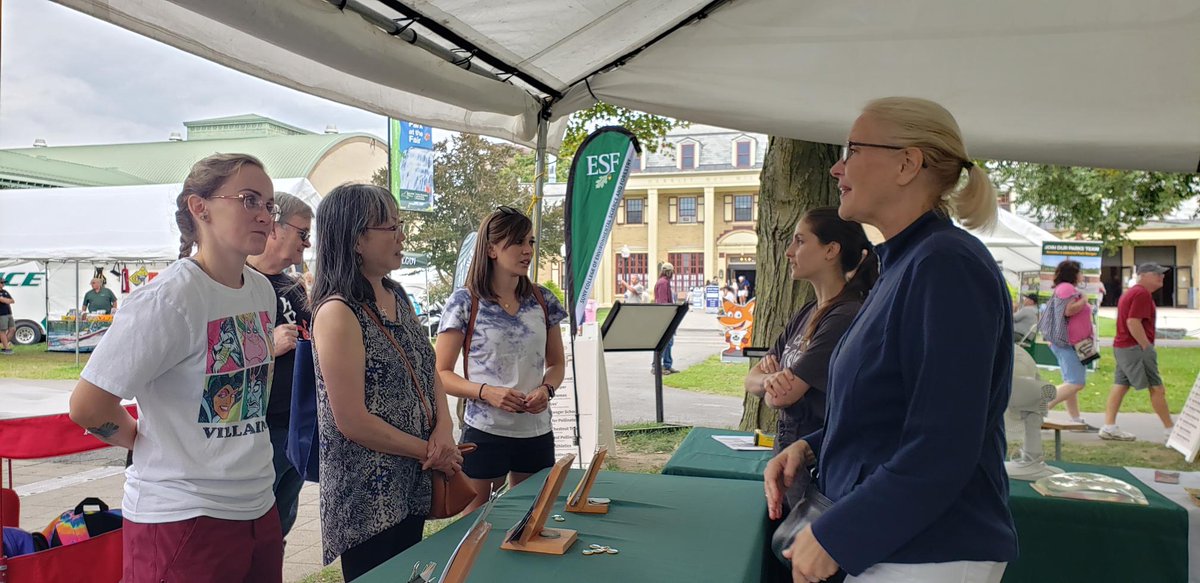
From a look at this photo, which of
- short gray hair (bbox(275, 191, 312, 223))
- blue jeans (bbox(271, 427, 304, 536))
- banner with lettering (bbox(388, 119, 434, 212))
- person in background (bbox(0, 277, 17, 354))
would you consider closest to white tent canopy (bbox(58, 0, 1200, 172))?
short gray hair (bbox(275, 191, 312, 223))

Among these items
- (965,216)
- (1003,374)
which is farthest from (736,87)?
(1003,374)

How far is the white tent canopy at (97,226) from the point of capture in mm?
12617

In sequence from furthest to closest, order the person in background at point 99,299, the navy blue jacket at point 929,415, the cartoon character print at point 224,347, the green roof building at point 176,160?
the green roof building at point 176,160
the person in background at point 99,299
the cartoon character print at point 224,347
the navy blue jacket at point 929,415

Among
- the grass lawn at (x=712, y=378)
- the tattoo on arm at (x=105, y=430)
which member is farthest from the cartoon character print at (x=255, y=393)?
the grass lawn at (x=712, y=378)

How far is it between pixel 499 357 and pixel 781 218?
3115 mm

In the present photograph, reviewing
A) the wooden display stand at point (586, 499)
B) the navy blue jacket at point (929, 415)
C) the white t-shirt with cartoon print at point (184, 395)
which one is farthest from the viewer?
the wooden display stand at point (586, 499)

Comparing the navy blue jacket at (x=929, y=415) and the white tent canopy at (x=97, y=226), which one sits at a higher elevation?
the white tent canopy at (x=97, y=226)

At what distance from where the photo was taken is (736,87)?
3785mm

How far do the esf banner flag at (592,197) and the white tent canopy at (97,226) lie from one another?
9148 millimetres

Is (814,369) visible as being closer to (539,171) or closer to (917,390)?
(917,390)

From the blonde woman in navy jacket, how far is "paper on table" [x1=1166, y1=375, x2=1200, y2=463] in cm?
594

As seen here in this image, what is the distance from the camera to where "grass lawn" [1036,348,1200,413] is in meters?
9.77

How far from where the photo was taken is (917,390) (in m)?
1.21

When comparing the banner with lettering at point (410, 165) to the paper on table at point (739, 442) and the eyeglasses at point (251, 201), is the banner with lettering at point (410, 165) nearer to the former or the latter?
the paper on table at point (739, 442)
